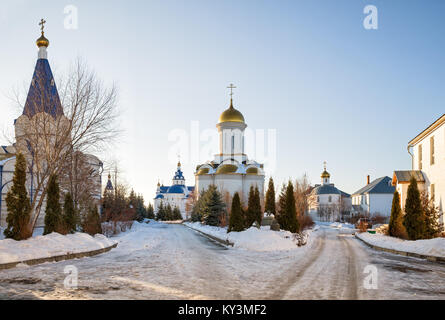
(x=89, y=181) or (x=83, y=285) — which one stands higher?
(x=89, y=181)

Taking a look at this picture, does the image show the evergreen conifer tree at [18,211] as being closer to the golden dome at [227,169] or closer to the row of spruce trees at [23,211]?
the row of spruce trees at [23,211]

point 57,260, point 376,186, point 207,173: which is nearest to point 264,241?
point 57,260

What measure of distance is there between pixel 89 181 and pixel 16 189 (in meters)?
12.2

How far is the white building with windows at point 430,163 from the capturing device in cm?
1920

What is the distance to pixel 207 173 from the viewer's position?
2266 inches

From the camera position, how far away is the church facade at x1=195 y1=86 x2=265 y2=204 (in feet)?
183

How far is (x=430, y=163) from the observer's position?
21.0 meters

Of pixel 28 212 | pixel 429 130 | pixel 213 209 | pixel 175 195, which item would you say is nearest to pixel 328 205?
pixel 213 209

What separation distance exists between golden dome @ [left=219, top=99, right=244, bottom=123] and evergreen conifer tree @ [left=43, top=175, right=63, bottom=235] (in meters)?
43.3

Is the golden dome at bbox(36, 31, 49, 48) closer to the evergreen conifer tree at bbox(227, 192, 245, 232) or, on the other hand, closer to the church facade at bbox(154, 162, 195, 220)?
the evergreen conifer tree at bbox(227, 192, 245, 232)

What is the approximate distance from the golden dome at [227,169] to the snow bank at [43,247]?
41.5 meters

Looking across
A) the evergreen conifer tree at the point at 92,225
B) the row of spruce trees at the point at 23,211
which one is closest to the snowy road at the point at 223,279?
the row of spruce trees at the point at 23,211

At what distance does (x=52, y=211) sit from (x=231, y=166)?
42.7 m
